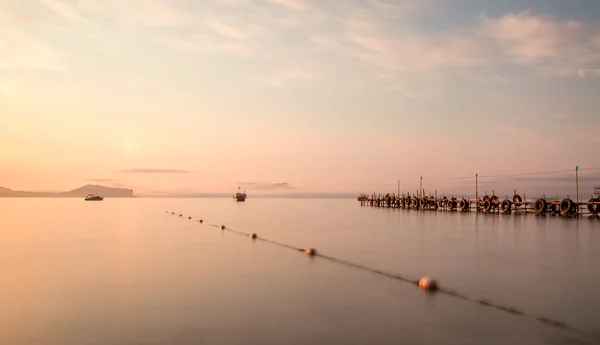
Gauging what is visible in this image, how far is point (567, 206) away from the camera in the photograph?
68250 millimetres

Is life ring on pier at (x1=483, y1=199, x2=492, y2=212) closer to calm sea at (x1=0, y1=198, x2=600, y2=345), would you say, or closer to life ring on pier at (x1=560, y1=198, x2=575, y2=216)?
life ring on pier at (x1=560, y1=198, x2=575, y2=216)

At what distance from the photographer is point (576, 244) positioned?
36.7 m

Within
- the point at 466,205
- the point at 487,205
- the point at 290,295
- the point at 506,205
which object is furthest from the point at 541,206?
the point at 290,295

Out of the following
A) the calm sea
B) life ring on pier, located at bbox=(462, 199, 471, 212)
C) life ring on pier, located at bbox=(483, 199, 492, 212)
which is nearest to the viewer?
the calm sea

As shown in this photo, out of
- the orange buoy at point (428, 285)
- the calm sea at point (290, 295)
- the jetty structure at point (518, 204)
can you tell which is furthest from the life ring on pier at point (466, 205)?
the orange buoy at point (428, 285)

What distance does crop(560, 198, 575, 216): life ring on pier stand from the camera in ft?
223

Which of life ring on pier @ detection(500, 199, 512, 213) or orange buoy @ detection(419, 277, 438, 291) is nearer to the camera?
orange buoy @ detection(419, 277, 438, 291)

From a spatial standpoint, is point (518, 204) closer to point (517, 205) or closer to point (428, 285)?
point (517, 205)

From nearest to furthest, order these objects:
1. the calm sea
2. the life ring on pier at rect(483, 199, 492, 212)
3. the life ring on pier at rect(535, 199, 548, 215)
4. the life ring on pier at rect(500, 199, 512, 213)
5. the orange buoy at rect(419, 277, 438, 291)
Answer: the calm sea < the orange buoy at rect(419, 277, 438, 291) < the life ring on pier at rect(535, 199, 548, 215) < the life ring on pier at rect(500, 199, 512, 213) < the life ring on pier at rect(483, 199, 492, 212)

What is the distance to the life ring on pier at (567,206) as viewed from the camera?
6788cm

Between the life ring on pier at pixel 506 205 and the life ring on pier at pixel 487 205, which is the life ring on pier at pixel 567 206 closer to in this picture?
the life ring on pier at pixel 506 205

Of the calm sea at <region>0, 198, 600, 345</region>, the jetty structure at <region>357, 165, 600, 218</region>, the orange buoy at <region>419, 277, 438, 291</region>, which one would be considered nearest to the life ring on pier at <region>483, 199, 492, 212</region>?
the jetty structure at <region>357, 165, 600, 218</region>

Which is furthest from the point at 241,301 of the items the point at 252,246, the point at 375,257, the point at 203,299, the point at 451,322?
the point at 252,246

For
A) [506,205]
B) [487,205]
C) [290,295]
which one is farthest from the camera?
[487,205]
